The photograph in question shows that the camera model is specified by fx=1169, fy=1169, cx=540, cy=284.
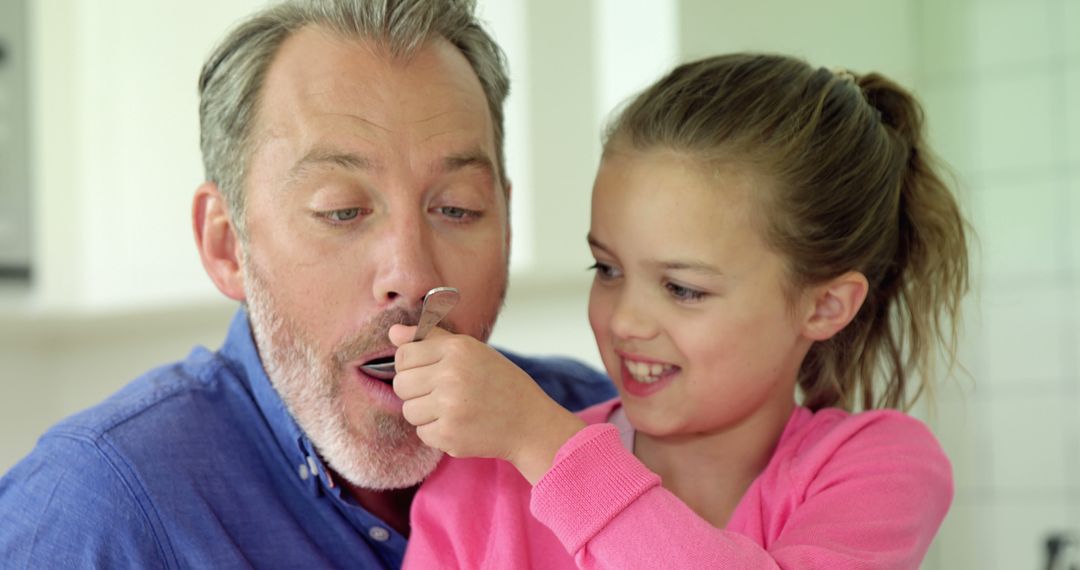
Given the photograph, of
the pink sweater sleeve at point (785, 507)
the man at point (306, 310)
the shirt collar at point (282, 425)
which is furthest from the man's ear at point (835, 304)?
the shirt collar at point (282, 425)

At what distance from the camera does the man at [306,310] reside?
1.12 metres

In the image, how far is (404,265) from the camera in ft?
3.70

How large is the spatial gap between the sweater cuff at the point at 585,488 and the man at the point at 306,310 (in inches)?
9.2

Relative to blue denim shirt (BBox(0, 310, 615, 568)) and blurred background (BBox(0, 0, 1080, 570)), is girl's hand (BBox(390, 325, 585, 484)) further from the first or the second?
blurred background (BBox(0, 0, 1080, 570))

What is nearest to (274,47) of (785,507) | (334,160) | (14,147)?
(334,160)

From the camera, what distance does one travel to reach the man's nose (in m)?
1.12

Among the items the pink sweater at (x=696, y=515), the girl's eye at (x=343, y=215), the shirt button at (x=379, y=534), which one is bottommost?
the shirt button at (x=379, y=534)

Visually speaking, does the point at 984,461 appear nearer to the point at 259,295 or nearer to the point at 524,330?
the point at 524,330

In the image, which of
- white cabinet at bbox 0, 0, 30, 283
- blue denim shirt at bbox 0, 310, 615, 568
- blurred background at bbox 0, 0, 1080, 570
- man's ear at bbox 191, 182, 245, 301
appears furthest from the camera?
white cabinet at bbox 0, 0, 30, 283

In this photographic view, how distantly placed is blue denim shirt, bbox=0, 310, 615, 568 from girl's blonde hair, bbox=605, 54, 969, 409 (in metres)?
0.50

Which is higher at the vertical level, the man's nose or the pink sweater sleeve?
the man's nose

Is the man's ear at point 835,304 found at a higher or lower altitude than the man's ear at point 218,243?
lower

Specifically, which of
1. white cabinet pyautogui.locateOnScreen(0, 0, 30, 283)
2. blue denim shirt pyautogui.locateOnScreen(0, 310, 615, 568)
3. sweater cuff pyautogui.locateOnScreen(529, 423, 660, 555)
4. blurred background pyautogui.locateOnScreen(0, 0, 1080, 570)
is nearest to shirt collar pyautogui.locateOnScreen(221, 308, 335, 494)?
blue denim shirt pyautogui.locateOnScreen(0, 310, 615, 568)

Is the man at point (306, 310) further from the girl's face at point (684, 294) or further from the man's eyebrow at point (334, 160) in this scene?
the girl's face at point (684, 294)
